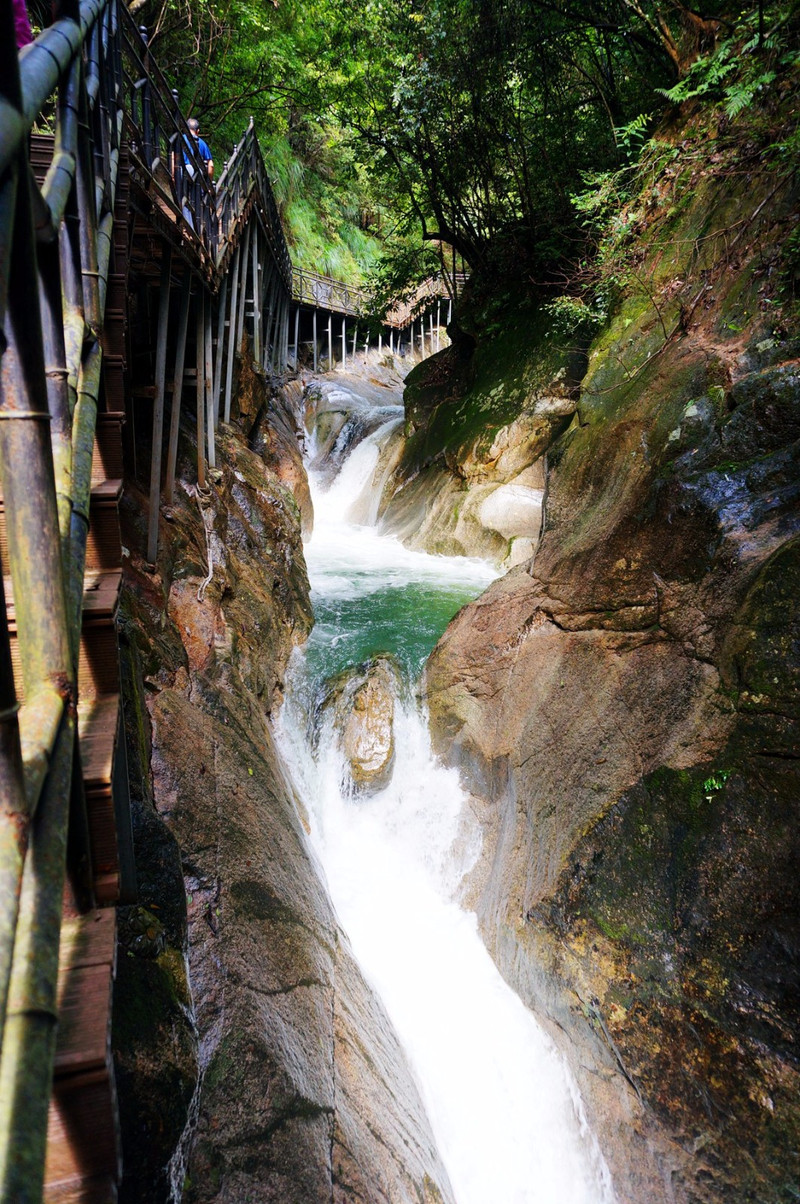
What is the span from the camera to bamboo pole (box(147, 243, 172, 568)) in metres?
4.84

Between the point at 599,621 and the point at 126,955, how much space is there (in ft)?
13.8

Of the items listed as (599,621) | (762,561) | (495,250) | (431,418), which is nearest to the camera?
(762,561)

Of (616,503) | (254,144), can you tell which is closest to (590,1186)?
(616,503)

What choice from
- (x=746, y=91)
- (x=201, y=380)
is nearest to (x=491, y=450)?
(x=201, y=380)

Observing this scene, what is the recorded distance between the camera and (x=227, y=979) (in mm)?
2615

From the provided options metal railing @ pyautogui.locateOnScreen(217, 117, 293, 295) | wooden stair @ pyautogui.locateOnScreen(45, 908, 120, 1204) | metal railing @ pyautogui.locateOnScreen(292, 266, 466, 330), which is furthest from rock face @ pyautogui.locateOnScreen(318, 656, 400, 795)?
metal railing @ pyautogui.locateOnScreen(292, 266, 466, 330)

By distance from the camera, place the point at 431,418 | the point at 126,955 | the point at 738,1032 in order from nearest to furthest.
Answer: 1. the point at 126,955
2. the point at 738,1032
3. the point at 431,418

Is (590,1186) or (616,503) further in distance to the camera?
(616,503)

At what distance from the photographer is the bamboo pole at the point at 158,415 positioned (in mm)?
4840

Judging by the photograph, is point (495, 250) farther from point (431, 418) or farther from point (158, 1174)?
point (158, 1174)

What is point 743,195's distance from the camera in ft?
18.6

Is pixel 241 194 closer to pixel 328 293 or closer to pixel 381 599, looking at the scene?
pixel 381 599

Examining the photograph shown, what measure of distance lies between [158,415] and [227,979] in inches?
172

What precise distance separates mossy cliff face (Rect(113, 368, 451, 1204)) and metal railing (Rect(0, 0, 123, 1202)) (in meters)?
1.51
